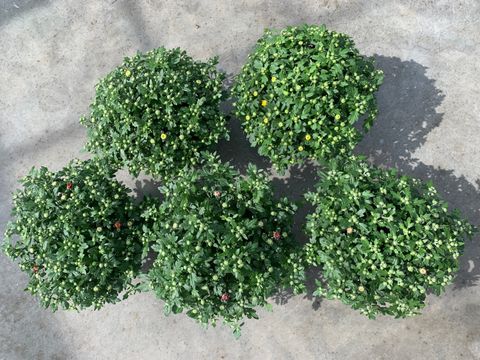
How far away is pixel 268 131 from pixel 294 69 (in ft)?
2.10

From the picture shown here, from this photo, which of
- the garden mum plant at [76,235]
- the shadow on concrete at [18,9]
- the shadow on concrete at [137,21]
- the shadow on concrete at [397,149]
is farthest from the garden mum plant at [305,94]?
the shadow on concrete at [18,9]

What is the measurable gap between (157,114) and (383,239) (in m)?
2.40

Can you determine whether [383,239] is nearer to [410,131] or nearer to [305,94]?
[305,94]

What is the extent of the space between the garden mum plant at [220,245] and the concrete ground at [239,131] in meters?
1.16

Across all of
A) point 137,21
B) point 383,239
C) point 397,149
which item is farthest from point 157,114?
point 397,149

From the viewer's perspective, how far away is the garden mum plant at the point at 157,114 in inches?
162

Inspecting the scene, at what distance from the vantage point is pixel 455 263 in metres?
3.87

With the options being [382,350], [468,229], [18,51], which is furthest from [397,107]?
[18,51]

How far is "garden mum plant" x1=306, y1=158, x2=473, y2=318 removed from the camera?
375 centimetres

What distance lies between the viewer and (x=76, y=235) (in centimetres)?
401

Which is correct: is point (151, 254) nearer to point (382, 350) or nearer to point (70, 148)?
point (70, 148)

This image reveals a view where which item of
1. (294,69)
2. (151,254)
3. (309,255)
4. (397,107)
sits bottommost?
(151,254)

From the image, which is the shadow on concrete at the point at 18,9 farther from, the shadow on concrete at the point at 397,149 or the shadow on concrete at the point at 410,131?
the shadow on concrete at the point at 410,131

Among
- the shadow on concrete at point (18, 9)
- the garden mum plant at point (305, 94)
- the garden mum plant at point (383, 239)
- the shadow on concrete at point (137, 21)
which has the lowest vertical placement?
the garden mum plant at point (383, 239)
